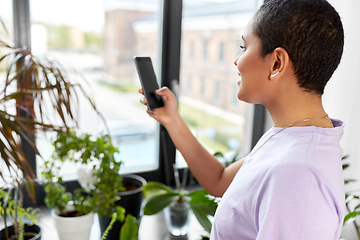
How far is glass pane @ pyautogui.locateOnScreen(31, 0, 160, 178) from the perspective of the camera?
1.35 m

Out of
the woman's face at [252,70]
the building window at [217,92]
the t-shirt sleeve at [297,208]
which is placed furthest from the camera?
the building window at [217,92]

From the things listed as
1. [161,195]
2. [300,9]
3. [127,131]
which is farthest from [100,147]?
[300,9]

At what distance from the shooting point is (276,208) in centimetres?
53

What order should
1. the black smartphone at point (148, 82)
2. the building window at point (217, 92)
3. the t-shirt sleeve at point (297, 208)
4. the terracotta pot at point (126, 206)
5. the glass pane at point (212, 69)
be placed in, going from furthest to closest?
the building window at point (217, 92)
the glass pane at point (212, 69)
the terracotta pot at point (126, 206)
the black smartphone at point (148, 82)
the t-shirt sleeve at point (297, 208)

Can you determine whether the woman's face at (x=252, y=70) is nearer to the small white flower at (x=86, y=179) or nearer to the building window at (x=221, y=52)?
the small white flower at (x=86, y=179)

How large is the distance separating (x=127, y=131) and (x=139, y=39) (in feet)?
1.41

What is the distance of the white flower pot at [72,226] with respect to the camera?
108 centimetres

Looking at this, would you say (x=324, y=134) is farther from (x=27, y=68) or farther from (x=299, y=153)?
(x=27, y=68)

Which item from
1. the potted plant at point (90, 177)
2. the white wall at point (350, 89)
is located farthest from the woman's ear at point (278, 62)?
the white wall at point (350, 89)

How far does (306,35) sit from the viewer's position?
22.5 inches

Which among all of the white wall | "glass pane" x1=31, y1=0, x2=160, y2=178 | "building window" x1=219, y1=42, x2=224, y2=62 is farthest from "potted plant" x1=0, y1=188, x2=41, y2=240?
the white wall

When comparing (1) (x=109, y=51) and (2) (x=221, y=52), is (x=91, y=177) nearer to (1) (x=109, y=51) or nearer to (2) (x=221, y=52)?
(1) (x=109, y=51)

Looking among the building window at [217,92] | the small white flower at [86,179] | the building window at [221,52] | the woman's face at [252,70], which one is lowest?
the small white flower at [86,179]

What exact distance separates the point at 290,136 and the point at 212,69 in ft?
3.71
